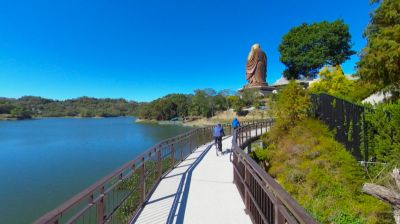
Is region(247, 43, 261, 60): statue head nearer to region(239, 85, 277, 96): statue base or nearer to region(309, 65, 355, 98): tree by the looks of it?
region(239, 85, 277, 96): statue base

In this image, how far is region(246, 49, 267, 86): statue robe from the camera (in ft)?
203

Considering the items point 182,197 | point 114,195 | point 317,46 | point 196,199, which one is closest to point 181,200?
point 182,197

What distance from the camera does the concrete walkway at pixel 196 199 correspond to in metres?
4.43

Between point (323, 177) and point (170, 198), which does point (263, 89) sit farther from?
point (170, 198)

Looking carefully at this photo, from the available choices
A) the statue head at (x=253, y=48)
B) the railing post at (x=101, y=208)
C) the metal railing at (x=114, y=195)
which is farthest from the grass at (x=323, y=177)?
the statue head at (x=253, y=48)

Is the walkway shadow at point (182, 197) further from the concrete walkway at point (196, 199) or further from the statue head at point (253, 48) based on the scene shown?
the statue head at point (253, 48)

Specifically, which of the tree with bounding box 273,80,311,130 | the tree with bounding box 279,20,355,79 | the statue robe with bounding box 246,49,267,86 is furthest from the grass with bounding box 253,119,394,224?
the statue robe with bounding box 246,49,267,86

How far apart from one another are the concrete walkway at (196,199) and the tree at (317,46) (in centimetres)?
3421

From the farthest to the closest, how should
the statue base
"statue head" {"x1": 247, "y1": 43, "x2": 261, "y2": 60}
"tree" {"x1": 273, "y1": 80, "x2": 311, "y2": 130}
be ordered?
"statue head" {"x1": 247, "y1": 43, "x2": 261, "y2": 60}, the statue base, "tree" {"x1": 273, "y1": 80, "x2": 311, "y2": 130}

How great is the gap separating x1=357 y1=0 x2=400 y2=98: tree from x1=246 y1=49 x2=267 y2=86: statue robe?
52082mm

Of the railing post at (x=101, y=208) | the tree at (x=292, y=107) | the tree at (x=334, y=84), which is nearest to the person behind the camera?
the railing post at (x=101, y=208)

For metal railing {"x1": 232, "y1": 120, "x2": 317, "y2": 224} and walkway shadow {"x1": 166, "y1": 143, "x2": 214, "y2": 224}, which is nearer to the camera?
metal railing {"x1": 232, "y1": 120, "x2": 317, "y2": 224}

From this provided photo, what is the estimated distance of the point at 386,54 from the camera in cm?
866

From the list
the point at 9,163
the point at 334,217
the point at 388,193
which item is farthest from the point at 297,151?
the point at 9,163
